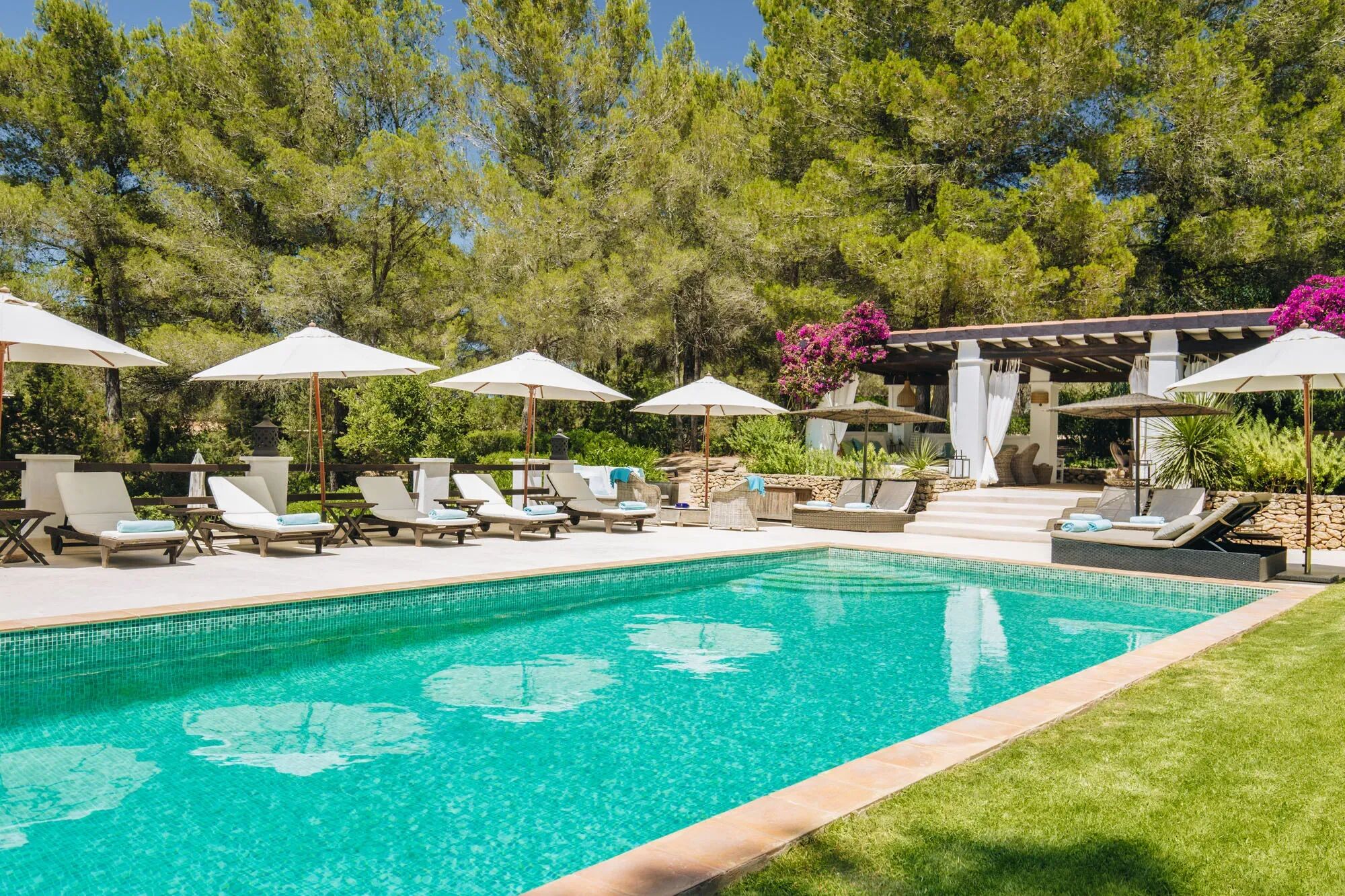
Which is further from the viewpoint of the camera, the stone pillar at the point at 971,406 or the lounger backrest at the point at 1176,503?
the stone pillar at the point at 971,406

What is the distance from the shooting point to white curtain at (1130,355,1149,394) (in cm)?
1541

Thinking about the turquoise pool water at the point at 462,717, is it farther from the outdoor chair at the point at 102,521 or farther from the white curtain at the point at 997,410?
the white curtain at the point at 997,410

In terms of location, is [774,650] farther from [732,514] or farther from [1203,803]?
[732,514]

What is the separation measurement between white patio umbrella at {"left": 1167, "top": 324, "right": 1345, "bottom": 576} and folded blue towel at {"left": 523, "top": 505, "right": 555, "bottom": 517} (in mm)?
7739

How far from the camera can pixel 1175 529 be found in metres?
9.56

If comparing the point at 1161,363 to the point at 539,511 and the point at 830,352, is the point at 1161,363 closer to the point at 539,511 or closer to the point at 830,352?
the point at 830,352

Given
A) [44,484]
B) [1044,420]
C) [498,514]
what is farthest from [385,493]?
[1044,420]

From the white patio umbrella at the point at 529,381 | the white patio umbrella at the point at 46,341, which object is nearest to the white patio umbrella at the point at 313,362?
the white patio umbrella at the point at 46,341

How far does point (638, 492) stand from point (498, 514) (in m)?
3.42

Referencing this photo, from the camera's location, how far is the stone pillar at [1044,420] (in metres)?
19.5

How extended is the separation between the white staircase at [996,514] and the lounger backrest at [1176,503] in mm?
1677

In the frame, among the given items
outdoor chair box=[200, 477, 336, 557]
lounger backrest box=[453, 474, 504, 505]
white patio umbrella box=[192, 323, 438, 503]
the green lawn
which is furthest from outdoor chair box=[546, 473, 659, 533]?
the green lawn

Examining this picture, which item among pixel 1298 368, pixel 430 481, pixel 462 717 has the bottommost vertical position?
pixel 462 717

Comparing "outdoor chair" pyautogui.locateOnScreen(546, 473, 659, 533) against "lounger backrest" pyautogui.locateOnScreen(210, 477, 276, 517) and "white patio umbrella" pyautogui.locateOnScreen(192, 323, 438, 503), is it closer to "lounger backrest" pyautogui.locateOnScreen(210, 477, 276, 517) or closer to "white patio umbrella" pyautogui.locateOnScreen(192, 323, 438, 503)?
"white patio umbrella" pyautogui.locateOnScreen(192, 323, 438, 503)
